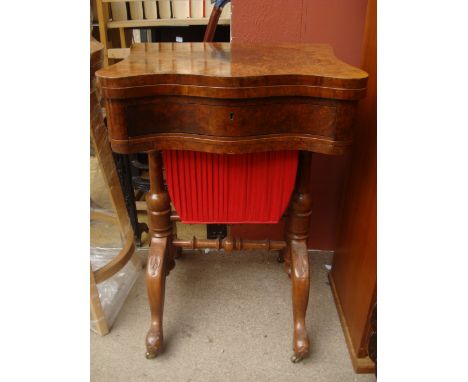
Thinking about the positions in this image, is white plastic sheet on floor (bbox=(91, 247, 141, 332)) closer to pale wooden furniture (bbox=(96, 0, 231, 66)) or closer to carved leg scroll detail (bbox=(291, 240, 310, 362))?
carved leg scroll detail (bbox=(291, 240, 310, 362))

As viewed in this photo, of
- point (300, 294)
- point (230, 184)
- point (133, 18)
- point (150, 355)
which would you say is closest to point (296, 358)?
point (300, 294)

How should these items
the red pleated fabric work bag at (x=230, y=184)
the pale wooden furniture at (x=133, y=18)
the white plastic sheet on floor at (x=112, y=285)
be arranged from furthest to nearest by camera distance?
the pale wooden furniture at (x=133, y=18) < the white plastic sheet on floor at (x=112, y=285) < the red pleated fabric work bag at (x=230, y=184)

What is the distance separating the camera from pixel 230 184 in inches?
41.3

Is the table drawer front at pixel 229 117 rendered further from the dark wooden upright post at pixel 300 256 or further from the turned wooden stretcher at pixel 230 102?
the dark wooden upright post at pixel 300 256

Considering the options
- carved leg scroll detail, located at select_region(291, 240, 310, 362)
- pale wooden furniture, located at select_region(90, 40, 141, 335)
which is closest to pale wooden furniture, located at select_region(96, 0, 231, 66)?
pale wooden furniture, located at select_region(90, 40, 141, 335)

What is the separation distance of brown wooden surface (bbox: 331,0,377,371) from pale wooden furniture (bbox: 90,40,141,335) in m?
0.73

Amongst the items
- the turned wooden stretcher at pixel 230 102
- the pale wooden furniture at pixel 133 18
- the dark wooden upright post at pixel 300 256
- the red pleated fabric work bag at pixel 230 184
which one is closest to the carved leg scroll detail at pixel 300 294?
the dark wooden upright post at pixel 300 256

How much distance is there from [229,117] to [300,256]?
1.65 feet

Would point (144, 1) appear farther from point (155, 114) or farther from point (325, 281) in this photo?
point (325, 281)

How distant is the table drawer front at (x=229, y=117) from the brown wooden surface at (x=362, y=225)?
252 millimetres

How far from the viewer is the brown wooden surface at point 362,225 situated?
1.04 meters

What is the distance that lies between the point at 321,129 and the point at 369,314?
0.53 m

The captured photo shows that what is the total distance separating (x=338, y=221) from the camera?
1497 mm

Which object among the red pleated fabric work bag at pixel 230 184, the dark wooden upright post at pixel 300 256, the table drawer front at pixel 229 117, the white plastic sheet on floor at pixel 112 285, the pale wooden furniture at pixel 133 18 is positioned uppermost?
the pale wooden furniture at pixel 133 18
